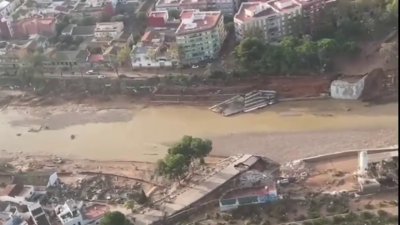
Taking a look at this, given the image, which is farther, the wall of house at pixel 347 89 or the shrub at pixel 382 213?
the wall of house at pixel 347 89

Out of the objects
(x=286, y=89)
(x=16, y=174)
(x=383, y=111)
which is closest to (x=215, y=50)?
(x=286, y=89)

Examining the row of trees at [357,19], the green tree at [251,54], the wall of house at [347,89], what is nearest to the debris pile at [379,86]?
the wall of house at [347,89]

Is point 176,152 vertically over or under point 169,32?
under

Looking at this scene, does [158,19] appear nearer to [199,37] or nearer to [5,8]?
[199,37]

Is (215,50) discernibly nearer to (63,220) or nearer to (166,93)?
(166,93)

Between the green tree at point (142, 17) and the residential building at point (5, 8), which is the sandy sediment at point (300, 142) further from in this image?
the residential building at point (5, 8)

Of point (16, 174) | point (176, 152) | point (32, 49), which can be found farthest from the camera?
point (32, 49)
